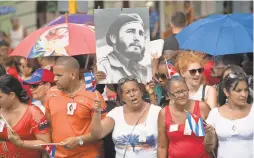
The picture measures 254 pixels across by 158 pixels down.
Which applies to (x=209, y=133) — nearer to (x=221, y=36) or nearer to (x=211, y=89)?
(x=211, y=89)

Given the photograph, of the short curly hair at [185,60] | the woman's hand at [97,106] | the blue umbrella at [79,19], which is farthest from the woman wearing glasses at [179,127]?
the blue umbrella at [79,19]

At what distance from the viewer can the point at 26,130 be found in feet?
27.1

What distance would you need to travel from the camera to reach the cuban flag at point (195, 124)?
7.40 meters

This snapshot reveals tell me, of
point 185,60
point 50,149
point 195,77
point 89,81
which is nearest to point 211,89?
point 195,77

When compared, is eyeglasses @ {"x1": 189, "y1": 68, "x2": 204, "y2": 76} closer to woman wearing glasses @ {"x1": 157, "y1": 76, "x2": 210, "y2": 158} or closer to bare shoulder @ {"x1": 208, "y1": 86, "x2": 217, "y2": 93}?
bare shoulder @ {"x1": 208, "y1": 86, "x2": 217, "y2": 93}

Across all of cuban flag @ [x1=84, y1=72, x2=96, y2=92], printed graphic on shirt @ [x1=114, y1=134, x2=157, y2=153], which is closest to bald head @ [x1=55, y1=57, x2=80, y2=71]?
cuban flag @ [x1=84, y1=72, x2=96, y2=92]

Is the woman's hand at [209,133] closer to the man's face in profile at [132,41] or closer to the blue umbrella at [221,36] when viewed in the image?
the man's face in profile at [132,41]

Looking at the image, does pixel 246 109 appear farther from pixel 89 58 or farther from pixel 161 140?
pixel 89 58

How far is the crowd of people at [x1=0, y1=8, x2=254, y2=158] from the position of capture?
24.7 ft

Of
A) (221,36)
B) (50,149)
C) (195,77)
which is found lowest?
(50,149)

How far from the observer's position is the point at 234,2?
18.1m

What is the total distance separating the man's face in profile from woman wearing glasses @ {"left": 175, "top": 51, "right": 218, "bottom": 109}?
0.62 m

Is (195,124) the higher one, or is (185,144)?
(195,124)

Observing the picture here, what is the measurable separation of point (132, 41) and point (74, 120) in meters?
1.12
